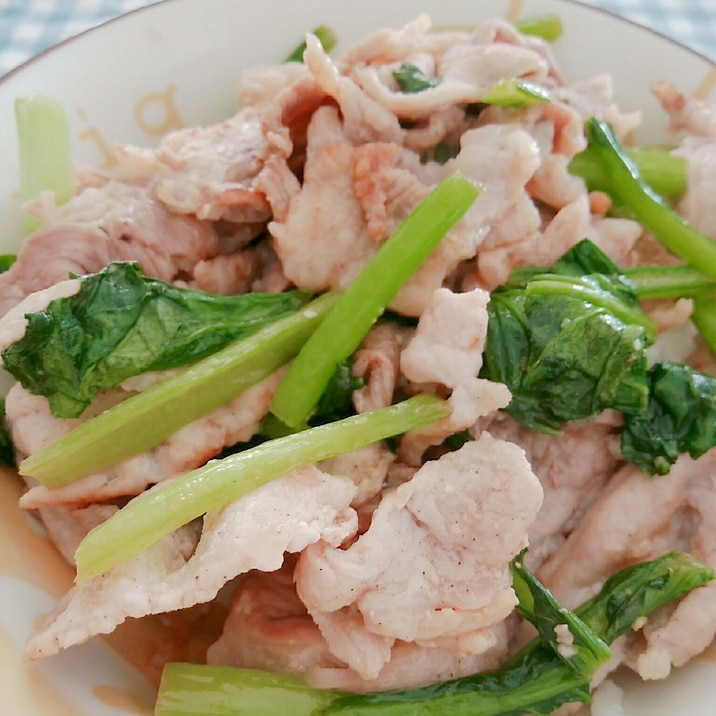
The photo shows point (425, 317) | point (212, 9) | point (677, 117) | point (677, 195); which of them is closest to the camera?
point (425, 317)

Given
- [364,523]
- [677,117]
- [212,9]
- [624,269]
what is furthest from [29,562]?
[677,117]

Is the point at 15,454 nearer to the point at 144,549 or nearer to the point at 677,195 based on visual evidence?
the point at 144,549

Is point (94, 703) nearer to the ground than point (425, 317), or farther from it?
nearer to the ground

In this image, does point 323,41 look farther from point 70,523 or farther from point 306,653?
point 306,653

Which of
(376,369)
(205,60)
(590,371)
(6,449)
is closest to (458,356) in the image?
(376,369)

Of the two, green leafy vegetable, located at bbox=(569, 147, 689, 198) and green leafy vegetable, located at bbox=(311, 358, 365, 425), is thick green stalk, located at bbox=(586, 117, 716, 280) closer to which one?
green leafy vegetable, located at bbox=(569, 147, 689, 198)
